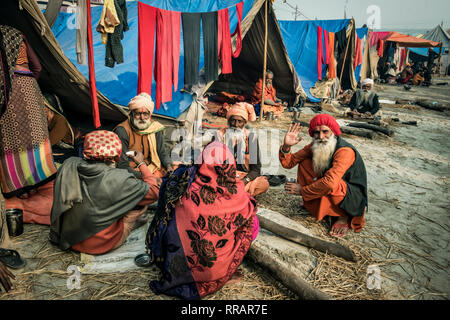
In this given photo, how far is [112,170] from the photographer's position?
222 centimetres

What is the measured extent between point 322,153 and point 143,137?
228cm

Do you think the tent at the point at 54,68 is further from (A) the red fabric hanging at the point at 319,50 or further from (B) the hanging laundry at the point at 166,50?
(A) the red fabric hanging at the point at 319,50

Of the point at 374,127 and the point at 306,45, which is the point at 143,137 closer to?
the point at 374,127

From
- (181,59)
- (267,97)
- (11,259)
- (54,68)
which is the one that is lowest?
(11,259)

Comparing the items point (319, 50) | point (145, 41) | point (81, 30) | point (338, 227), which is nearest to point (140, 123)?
point (81, 30)

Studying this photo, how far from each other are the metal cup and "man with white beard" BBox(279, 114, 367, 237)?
2844mm

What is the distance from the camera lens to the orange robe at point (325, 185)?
2.86 metres

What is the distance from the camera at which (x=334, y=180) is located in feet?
9.23

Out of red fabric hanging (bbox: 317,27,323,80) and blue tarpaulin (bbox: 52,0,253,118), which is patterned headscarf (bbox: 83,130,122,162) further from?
red fabric hanging (bbox: 317,27,323,80)

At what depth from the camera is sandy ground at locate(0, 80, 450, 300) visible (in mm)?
2150

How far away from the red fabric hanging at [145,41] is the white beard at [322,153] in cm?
289

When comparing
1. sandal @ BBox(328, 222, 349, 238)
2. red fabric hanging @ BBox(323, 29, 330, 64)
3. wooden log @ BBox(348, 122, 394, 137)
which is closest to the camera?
sandal @ BBox(328, 222, 349, 238)

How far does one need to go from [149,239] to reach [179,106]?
12.8ft

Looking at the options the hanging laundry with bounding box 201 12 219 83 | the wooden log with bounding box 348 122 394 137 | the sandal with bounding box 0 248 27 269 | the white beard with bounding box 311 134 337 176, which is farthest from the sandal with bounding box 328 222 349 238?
the wooden log with bounding box 348 122 394 137
